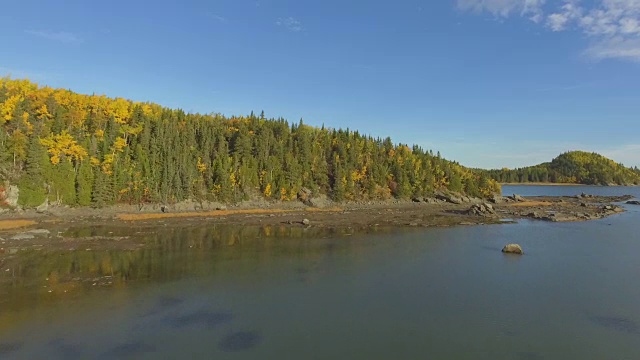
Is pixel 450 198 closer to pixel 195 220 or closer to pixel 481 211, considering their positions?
pixel 481 211

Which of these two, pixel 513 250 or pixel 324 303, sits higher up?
pixel 513 250

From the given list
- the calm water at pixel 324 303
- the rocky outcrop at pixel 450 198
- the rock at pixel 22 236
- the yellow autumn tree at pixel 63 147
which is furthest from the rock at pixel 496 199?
the rock at pixel 22 236

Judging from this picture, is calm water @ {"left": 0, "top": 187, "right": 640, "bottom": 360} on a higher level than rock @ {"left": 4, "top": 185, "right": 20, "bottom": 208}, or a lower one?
lower

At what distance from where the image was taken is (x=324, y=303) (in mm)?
30609

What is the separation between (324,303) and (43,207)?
267 feet

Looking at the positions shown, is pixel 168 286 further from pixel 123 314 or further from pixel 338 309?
pixel 338 309

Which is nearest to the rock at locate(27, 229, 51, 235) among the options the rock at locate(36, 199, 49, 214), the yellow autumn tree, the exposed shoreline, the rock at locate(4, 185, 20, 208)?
the exposed shoreline

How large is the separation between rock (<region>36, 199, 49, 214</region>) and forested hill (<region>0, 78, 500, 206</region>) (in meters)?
1.37

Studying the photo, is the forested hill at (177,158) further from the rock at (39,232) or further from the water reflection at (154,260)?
the water reflection at (154,260)

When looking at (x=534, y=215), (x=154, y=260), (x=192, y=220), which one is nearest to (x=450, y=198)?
(x=534, y=215)

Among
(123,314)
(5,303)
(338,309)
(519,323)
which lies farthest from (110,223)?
(519,323)

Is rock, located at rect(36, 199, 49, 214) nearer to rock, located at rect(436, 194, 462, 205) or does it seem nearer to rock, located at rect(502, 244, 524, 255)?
rock, located at rect(502, 244, 524, 255)

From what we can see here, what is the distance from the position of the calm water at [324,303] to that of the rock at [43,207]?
4390cm

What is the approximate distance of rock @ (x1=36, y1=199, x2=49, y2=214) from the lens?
82963 millimetres
